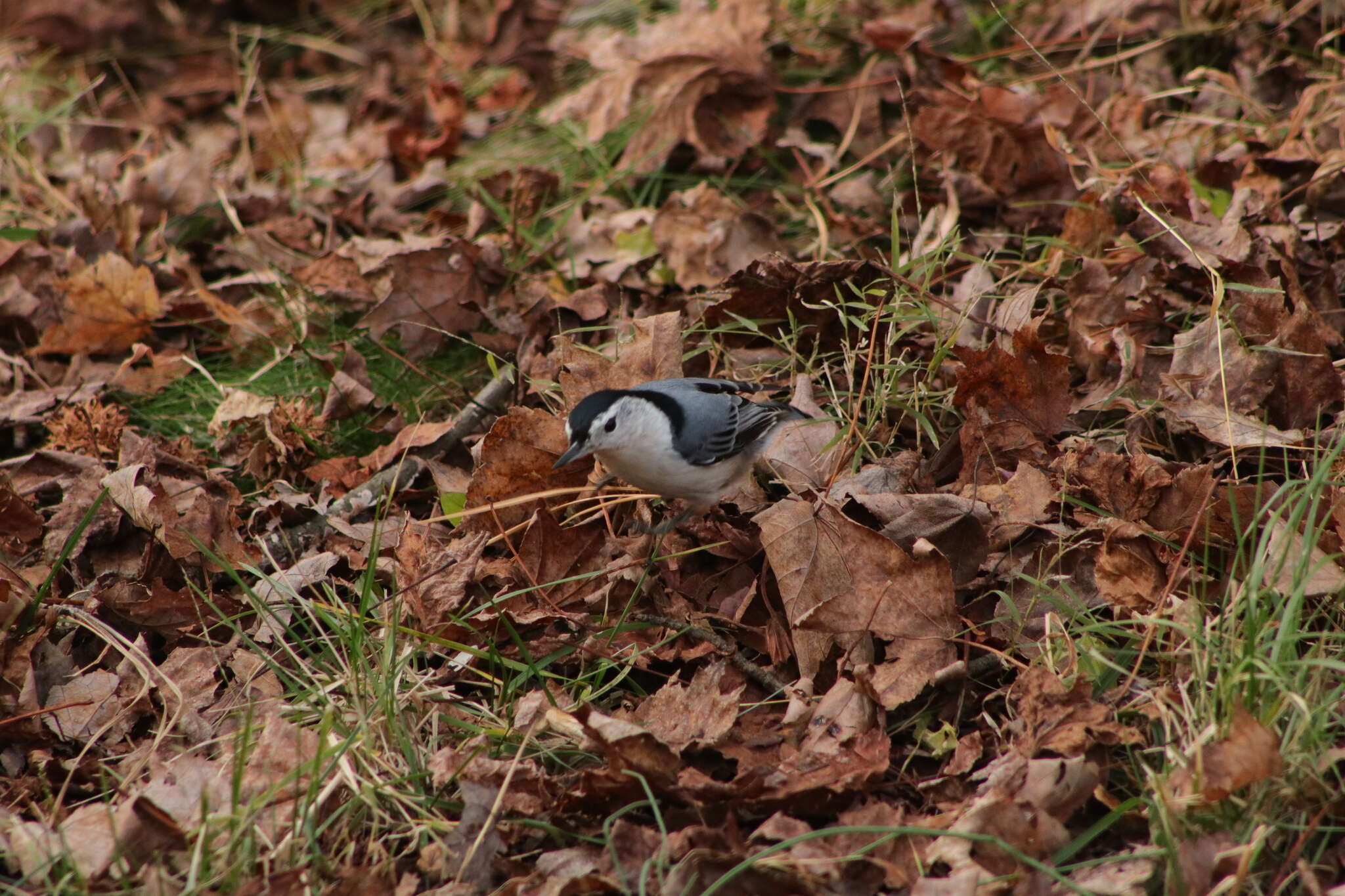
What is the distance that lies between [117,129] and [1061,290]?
5.40m

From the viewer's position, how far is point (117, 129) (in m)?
6.48

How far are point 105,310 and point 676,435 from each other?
2.85 meters

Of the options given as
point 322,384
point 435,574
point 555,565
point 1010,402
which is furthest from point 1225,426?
point 322,384

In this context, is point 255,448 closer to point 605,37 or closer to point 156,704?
point 156,704

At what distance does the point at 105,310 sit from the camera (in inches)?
190

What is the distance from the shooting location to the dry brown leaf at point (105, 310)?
15.7 ft

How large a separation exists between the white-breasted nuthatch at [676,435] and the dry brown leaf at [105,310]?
2.41 m

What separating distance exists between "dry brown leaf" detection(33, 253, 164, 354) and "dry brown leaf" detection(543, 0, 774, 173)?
85.6 inches

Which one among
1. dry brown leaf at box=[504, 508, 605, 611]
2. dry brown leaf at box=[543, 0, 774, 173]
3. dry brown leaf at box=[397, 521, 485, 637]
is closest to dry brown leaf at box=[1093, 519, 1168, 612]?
dry brown leaf at box=[504, 508, 605, 611]

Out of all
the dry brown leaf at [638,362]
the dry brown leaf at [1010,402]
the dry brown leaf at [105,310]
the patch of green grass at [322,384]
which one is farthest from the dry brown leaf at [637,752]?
the dry brown leaf at [105,310]

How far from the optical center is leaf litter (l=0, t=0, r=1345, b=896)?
2586 millimetres

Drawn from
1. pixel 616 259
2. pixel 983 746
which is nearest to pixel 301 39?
pixel 616 259

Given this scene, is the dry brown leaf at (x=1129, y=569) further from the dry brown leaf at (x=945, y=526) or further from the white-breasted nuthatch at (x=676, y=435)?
the white-breasted nuthatch at (x=676, y=435)

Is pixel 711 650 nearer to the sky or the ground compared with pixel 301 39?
nearer to the ground
